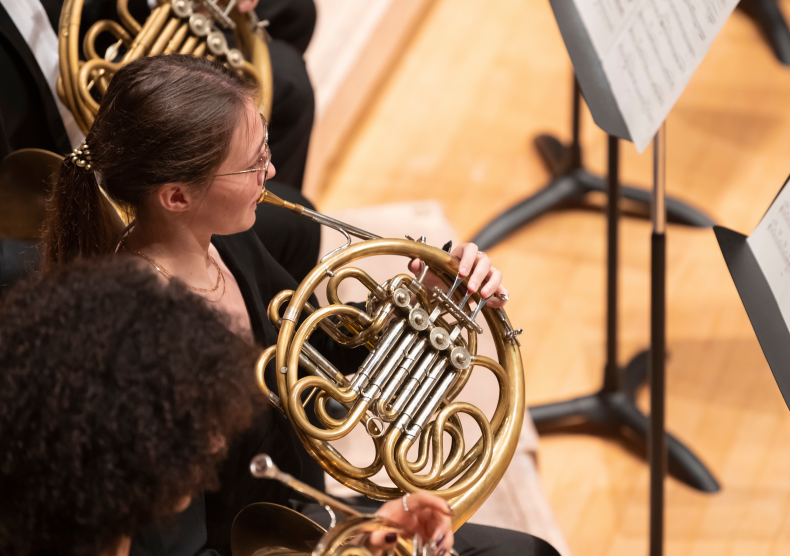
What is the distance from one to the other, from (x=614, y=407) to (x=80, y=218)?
3.80ft

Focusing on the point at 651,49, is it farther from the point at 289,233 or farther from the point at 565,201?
the point at 565,201

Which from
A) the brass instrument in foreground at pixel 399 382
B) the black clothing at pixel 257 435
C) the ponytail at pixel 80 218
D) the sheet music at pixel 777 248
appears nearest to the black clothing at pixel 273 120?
the ponytail at pixel 80 218

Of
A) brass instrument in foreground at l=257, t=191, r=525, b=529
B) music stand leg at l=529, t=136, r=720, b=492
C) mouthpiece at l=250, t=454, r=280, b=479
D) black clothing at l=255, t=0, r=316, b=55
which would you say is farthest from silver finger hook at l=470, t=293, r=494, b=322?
black clothing at l=255, t=0, r=316, b=55

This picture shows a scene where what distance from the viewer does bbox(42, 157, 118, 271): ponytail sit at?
37.7 inches

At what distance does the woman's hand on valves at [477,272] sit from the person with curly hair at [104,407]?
374 millimetres

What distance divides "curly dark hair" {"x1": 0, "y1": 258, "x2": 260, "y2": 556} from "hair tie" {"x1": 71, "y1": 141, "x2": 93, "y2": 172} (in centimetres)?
30

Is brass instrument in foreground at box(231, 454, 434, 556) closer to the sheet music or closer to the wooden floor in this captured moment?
the sheet music

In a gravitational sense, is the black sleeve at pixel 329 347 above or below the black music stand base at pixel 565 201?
above

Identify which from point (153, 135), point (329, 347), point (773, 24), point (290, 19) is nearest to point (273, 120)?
point (290, 19)

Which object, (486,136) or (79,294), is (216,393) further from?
(486,136)

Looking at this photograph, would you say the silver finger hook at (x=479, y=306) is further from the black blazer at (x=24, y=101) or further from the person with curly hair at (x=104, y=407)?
the black blazer at (x=24, y=101)

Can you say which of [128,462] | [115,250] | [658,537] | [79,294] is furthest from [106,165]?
[658,537]

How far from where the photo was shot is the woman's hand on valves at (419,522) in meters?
0.74

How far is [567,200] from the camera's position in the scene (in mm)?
2232
